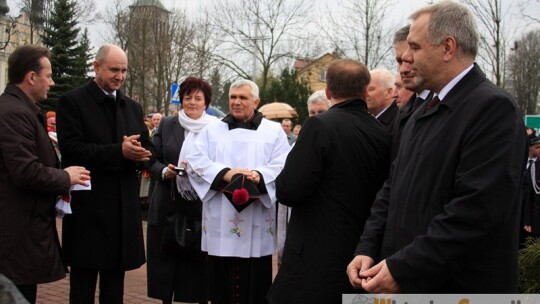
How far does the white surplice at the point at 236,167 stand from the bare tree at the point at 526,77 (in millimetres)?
42630

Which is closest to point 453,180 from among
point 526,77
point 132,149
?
point 132,149

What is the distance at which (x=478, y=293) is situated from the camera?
2.43 m

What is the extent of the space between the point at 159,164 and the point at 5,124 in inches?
78.7

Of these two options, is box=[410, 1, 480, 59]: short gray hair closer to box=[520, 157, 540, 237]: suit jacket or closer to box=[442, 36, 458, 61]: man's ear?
box=[442, 36, 458, 61]: man's ear

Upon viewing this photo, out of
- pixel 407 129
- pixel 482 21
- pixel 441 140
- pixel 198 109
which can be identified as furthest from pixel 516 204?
pixel 482 21

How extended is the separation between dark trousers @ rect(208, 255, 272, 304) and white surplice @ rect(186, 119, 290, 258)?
0.42 ft

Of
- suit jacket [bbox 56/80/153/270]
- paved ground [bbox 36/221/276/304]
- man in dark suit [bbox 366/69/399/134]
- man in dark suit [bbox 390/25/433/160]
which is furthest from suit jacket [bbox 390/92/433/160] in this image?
paved ground [bbox 36/221/276/304]

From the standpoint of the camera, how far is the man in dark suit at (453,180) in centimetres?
231

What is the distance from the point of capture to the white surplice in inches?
185

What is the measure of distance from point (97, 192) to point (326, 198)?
185 cm

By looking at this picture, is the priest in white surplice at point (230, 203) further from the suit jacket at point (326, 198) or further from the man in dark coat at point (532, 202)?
the man in dark coat at point (532, 202)

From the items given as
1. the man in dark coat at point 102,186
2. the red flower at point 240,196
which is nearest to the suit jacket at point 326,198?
the red flower at point 240,196

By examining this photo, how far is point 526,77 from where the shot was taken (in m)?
44.6

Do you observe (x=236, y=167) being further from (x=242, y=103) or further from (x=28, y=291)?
(x=28, y=291)
